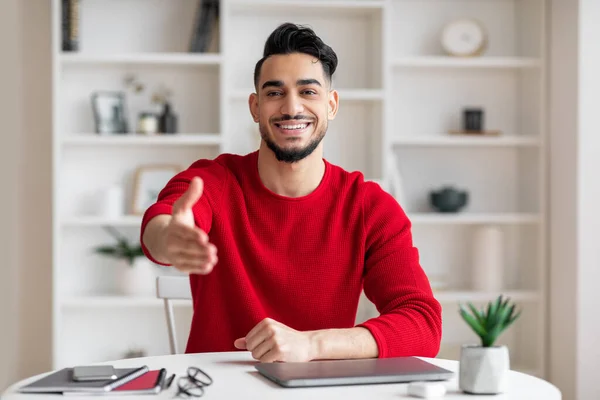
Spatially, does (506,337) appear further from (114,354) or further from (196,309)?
(196,309)

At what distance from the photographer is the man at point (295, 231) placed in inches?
75.7

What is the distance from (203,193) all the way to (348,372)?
738mm

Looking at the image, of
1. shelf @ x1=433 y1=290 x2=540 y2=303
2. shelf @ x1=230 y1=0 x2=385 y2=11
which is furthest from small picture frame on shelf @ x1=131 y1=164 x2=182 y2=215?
shelf @ x1=433 y1=290 x2=540 y2=303

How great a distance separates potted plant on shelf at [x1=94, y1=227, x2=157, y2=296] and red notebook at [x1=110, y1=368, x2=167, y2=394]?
2.29 metres

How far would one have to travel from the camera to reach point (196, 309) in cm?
203

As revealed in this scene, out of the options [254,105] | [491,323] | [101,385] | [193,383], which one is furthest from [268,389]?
[254,105]

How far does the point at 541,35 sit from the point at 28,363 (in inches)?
113

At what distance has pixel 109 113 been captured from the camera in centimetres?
367

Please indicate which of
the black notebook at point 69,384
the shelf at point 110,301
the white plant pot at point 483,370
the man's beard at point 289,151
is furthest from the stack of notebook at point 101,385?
the shelf at point 110,301

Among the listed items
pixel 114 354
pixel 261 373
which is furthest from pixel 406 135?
pixel 261 373

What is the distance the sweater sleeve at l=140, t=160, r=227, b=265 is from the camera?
1820 mm

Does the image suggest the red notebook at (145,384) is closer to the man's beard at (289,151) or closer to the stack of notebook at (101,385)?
the stack of notebook at (101,385)

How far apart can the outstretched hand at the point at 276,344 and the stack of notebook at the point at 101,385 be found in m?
0.22

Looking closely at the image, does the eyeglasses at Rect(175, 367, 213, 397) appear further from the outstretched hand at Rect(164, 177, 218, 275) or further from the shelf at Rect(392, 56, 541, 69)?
the shelf at Rect(392, 56, 541, 69)
